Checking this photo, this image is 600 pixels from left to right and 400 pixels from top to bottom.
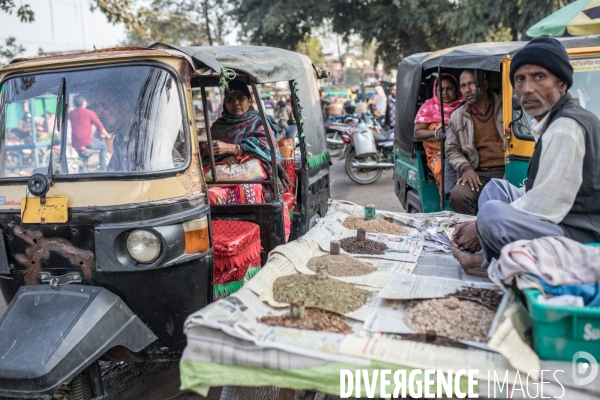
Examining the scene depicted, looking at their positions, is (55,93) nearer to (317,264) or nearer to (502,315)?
(317,264)

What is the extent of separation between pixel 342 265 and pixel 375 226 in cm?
84

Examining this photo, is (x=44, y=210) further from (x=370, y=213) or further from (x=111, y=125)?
(x=370, y=213)

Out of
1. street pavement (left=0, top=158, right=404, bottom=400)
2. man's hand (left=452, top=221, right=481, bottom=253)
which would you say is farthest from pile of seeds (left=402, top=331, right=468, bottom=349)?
street pavement (left=0, top=158, right=404, bottom=400)

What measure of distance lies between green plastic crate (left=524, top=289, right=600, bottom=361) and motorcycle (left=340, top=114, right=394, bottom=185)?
7792 mm

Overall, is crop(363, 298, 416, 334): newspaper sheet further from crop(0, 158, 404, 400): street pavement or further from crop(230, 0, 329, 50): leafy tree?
crop(230, 0, 329, 50): leafy tree

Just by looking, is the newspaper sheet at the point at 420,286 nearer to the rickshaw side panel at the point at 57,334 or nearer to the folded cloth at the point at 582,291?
the folded cloth at the point at 582,291

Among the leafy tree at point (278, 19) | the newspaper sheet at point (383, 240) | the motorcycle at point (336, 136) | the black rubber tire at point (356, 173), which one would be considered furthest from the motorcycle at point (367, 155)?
the leafy tree at point (278, 19)

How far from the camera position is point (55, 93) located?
110 inches

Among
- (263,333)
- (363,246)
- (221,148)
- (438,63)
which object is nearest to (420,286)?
(363,246)

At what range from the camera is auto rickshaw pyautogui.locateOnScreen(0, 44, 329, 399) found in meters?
2.43

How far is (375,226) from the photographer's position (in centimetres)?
356

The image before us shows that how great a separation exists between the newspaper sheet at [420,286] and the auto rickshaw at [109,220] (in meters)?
1.03

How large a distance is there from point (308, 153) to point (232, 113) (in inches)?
31.4

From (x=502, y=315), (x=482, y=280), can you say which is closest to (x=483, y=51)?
(x=482, y=280)
